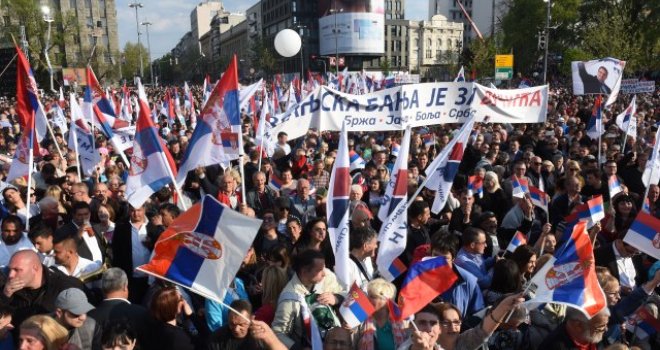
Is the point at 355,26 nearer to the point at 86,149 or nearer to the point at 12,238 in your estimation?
the point at 86,149

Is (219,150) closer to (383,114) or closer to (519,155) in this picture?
(383,114)

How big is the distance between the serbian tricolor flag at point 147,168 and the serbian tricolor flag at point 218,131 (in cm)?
39

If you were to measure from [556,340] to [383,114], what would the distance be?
4.96m

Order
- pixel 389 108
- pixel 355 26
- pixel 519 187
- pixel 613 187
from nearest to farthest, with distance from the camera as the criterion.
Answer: pixel 519 187 → pixel 613 187 → pixel 389 108 → pixel 355 26

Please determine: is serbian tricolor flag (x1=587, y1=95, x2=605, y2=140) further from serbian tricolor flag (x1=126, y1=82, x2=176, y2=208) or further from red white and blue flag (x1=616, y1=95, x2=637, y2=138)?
serbian tricolor flag (x1=126, y1=82, x2=176, y2=208)

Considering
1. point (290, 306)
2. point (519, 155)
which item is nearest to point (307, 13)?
point (519, 155)

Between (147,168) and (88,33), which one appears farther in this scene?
(88,33)

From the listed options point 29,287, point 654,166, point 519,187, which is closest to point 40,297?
point 29,287

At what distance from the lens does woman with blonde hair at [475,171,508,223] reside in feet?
21.5

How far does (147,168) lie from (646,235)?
4435 millimetres

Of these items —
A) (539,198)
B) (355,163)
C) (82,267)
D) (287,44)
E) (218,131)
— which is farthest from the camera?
(287,44)

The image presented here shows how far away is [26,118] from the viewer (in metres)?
7.96

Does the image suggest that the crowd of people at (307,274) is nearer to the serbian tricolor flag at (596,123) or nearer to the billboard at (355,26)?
the serbian tricolor flag at (596,123)

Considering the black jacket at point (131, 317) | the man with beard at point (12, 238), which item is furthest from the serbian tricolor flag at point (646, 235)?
the man with beard at point (12, 238)
